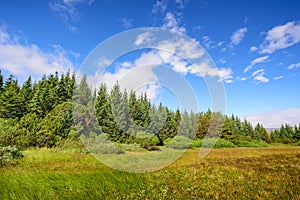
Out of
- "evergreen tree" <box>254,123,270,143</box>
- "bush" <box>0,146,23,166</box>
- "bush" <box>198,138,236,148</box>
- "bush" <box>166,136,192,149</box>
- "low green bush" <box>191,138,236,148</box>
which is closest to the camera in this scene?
"bush" <box>0,146,23,166</box>

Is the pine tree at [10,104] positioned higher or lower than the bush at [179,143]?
higher

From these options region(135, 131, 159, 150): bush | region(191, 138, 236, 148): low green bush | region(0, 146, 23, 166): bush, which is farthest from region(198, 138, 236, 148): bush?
region(0, 146, 23, 166): bush

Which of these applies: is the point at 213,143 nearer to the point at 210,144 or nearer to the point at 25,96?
the point at 210,144

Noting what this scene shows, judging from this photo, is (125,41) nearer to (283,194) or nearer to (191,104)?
(191,104)

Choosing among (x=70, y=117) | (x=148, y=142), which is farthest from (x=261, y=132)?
(x=70, y=117)

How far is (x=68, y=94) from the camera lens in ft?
108

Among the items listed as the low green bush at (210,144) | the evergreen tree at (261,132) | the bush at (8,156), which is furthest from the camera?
the evergreen tree at (261,132)

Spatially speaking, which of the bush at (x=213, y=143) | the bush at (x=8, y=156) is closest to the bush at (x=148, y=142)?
the bush at (x=213, y=143)

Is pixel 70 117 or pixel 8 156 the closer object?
pixel 8 156

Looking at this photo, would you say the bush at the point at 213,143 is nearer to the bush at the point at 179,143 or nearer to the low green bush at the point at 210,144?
the low green bush at the point at 210,144

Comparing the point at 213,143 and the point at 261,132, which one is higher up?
the point at 261,132

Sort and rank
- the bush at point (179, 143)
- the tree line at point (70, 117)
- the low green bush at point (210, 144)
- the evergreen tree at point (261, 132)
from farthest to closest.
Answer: the evergreen tree at point (261, 132) < the low green bush at point (210, 144) < the bush at point (179, 143) < the tree line at point (70, 117)

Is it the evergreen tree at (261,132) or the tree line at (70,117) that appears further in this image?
the evergreen tree at (261,132)

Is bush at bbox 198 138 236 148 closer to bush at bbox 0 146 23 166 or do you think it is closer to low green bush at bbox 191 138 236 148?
low green bush at bbox 191 138 236 148
